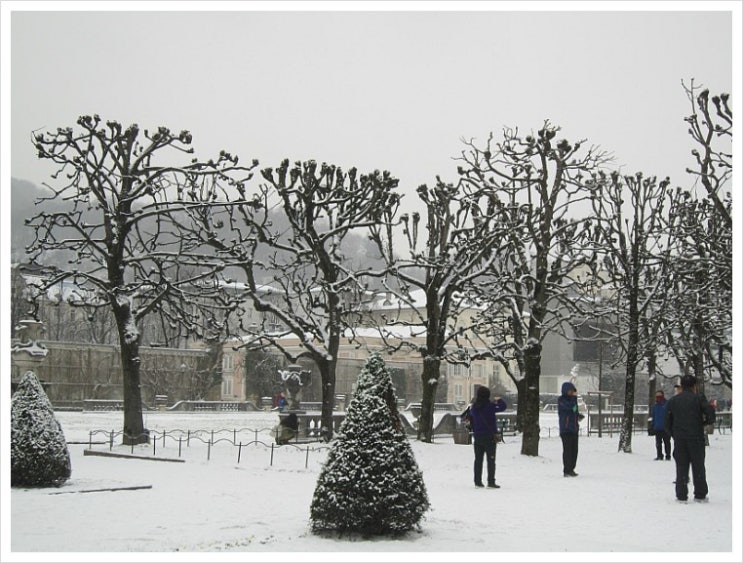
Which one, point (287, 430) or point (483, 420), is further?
point (287, 430)

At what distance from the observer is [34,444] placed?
1302 cm

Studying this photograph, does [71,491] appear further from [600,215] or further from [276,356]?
[276,356]

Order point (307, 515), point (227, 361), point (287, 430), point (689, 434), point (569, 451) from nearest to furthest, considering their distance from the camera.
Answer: point (307, 515) < point (689, 434) < point (569, 451) < point (287, 430) < point (227, 361)

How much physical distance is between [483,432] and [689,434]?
3.50 meters

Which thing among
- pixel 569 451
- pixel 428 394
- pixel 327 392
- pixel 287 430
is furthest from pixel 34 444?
pixel 428 394

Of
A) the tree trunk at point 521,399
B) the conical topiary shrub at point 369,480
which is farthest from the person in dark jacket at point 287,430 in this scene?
the conical topiary shrub at point 369,480

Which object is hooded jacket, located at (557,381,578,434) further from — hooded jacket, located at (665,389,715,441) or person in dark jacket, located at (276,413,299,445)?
person in dark jacket, located at (276,413,299,445)

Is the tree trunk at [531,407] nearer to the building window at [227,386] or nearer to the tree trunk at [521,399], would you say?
the tree trunk at [521,399]

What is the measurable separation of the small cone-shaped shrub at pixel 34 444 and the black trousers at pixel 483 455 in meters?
6.45

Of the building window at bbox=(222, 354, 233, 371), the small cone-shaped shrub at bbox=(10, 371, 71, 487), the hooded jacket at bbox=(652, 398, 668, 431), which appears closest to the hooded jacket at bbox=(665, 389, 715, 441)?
the small cone-shaped shrub at bbox=(10, 371, 71, 487)

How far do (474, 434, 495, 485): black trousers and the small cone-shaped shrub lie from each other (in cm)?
645

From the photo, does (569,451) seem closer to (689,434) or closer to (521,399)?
(689,434)

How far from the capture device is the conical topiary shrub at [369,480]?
30.9 feet

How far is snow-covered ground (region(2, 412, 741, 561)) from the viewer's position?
8.94 metres
